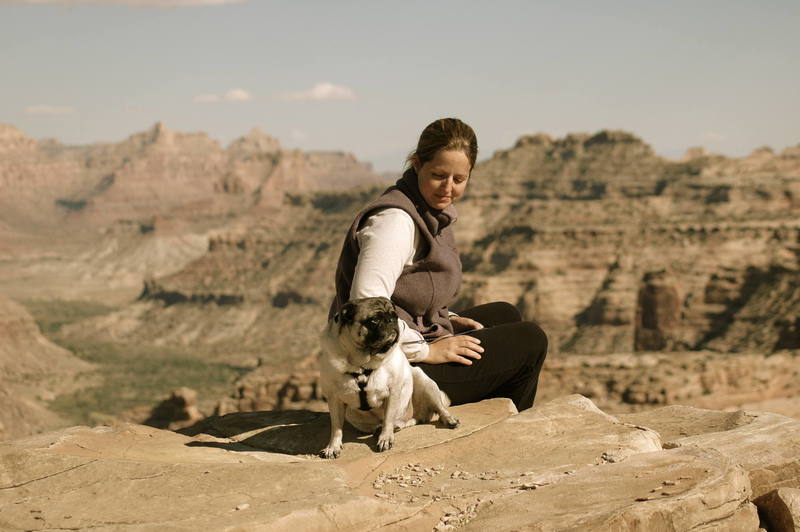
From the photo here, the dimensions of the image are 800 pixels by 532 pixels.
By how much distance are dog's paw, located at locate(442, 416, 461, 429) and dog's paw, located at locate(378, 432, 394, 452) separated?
68cm

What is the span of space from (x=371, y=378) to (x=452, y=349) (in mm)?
1181

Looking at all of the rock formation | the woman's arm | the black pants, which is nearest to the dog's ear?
the woman's arm

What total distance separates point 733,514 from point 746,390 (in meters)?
33.2

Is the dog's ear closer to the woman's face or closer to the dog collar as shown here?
the dog collar

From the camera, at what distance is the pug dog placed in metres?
7.25

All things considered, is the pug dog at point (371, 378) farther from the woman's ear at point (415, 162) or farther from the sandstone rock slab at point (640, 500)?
the woman's ear at point (415, 162)

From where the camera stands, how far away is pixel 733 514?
6984 mm

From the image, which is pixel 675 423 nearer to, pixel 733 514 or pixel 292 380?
pixel 733 514

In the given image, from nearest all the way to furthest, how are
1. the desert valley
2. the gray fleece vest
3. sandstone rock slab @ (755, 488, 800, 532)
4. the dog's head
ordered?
the desert valley
the dog's head
sandstone rock slab @ (755, 488, 800, 532)
the gray fleece vest

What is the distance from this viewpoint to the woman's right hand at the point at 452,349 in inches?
336

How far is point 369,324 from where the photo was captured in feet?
23.6

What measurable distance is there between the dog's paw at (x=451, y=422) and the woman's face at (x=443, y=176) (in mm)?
1927

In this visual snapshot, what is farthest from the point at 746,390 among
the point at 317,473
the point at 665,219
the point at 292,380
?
the point at 665,219

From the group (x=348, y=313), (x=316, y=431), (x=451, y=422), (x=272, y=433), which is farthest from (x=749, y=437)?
(x=272, y=433)
